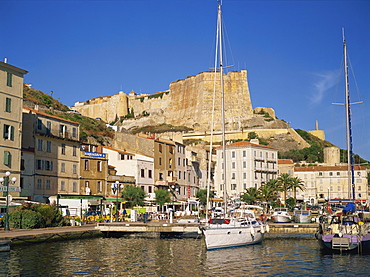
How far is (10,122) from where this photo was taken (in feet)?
146

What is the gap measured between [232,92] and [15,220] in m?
119

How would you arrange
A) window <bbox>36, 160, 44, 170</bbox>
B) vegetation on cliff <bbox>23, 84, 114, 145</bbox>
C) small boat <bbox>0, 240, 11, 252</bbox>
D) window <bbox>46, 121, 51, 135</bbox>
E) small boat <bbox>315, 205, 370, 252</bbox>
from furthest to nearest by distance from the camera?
vegetation on cliff <bbox>23, 84, 114, 145</bbox> < window <bbox>46, 121, 51, 135</bbox> < window <bbox>36, 160, 44, 170</bbox> < small boat <bbox>315, 205, 370, 252</bbox> < small boat <bbox>0, 240, 11, 252</bbox>

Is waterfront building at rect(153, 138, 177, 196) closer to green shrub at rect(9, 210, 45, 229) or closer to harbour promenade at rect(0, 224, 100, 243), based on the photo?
harbour promenade at rect(0, 224, 100, 243)

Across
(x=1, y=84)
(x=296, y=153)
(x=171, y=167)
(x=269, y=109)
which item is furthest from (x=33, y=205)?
(x=269, y=109)

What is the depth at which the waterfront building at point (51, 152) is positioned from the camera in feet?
160

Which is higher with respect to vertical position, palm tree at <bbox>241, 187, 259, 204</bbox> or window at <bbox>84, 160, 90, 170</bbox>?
window at <bbox>84, 160, 90, 170</bbox>

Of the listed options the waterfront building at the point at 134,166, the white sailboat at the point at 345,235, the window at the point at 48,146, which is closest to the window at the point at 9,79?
the window at the point at 48,146

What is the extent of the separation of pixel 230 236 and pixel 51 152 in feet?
81.9

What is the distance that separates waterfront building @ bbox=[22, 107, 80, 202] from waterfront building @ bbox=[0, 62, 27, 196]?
2904mm

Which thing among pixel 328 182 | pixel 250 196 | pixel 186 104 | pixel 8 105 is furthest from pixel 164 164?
pixel 186 104

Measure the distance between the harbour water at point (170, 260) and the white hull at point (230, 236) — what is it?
49 centimetres

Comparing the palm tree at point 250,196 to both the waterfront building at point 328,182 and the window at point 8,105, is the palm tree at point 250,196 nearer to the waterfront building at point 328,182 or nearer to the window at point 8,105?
the waterfront building at point 328,182

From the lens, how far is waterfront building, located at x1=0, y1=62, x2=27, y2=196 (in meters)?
43.6

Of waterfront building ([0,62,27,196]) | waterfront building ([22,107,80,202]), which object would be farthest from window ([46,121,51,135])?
waterfront building ([0,62,27,196])
